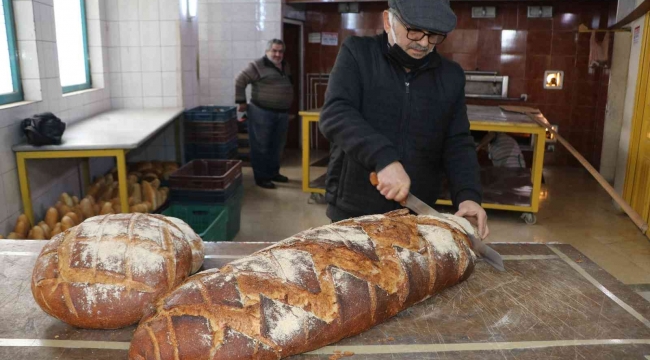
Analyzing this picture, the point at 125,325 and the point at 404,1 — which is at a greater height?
the point at 404,1

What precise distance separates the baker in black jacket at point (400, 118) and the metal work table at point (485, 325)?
349 millimetres

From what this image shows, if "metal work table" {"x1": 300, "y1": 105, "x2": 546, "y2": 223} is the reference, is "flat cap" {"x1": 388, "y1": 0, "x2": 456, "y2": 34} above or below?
above

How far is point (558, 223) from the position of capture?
16.9 ft

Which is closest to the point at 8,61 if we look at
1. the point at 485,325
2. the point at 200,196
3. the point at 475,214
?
the point at 200,196

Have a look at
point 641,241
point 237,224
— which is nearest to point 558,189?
point 641,241

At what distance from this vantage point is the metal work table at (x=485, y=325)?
1.29 m

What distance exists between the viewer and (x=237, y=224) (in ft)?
15.2

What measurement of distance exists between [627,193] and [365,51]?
4.20 metres

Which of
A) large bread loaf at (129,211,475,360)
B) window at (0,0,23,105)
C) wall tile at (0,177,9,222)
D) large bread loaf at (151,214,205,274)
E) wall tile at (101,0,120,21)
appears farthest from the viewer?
wall tile at (101,0,120,21)

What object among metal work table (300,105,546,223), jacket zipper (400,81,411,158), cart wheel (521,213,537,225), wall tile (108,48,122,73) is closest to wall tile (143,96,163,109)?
wall tile (108,48,122,73)

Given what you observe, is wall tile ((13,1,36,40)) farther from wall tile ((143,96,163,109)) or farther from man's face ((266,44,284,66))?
man's face ((266,44,284,66))

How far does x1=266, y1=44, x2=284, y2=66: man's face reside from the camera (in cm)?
624

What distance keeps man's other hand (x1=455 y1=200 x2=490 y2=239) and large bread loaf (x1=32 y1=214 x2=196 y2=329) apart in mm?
967

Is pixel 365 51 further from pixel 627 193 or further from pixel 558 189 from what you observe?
pixel 558 189
